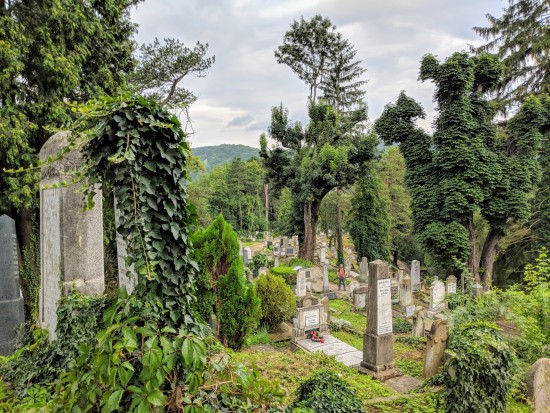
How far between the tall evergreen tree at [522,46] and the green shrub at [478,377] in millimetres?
16488

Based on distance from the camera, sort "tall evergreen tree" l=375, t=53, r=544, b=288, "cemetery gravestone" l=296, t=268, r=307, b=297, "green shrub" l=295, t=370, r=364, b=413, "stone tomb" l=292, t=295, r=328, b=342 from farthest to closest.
A: "tall evergreen tree" l=375, t=53, r=544, b=288 → "cemetery gravestone" l=296, t=268, r=307, b=297 → "stone tomb" l=292, t=295, r=328, b=342 → "green shrub" l=295, t=370, r=364, b=413

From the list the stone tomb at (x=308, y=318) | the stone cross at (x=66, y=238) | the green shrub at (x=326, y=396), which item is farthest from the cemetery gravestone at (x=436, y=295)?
the stone cross at (x=66, y=238)

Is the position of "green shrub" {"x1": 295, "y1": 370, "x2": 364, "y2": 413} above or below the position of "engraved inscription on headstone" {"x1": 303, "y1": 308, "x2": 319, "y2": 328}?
above

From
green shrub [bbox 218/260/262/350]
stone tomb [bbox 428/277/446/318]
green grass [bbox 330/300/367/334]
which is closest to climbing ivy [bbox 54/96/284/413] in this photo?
green shrub [bbox 218/260/262/350]

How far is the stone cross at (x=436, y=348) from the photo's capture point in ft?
20.9

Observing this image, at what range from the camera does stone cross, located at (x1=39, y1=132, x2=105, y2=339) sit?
472cm

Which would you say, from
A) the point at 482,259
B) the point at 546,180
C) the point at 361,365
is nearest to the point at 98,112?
the point at 361,365

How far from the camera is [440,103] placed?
1500cm

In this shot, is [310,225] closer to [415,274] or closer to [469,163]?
[415,274]

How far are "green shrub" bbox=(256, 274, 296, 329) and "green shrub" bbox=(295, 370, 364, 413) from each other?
19.7 feet

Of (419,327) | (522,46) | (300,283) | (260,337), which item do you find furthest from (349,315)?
(522,46)

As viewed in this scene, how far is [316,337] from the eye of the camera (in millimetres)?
9422

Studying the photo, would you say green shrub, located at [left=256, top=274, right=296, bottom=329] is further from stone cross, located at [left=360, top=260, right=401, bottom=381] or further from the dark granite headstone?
the dark granite headstone

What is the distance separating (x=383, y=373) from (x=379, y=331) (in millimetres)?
816
